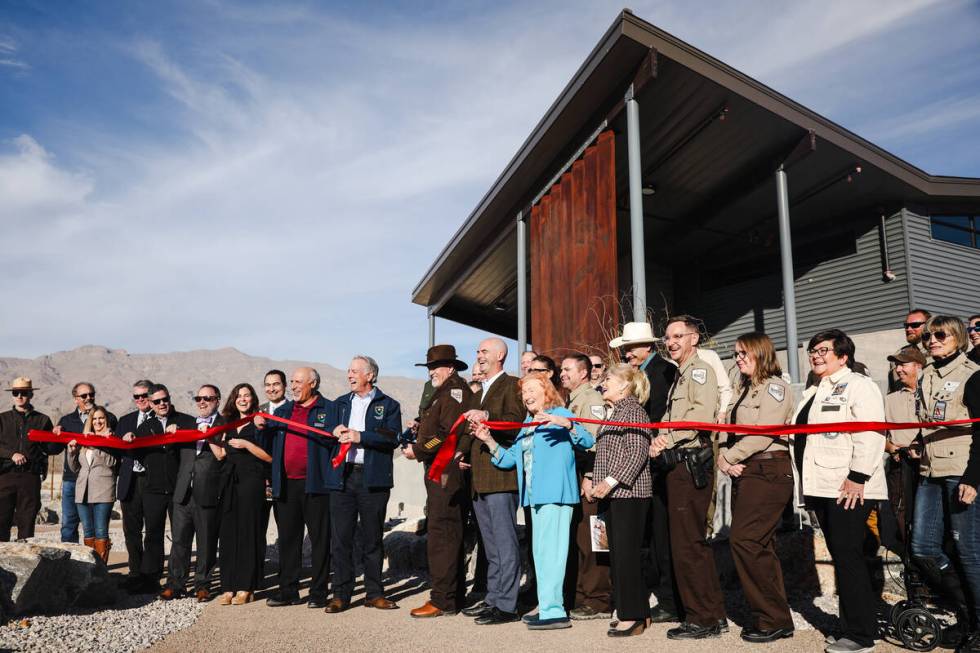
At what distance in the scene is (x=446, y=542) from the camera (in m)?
5.97

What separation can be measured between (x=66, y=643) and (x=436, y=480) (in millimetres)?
2747

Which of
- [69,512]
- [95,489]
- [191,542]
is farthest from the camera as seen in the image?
[69,512]

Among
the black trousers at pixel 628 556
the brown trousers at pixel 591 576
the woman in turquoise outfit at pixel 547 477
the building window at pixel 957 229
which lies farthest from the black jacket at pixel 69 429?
the building window at pixel 957 229

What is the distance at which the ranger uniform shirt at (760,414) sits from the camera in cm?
466

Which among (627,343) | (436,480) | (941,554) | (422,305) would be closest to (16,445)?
(436,480)

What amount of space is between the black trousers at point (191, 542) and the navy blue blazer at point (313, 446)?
28.1 inches

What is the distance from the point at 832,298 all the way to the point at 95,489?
1350 centimetres

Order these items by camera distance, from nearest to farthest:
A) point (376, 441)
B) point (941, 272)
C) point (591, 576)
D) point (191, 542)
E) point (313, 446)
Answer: point (591, 576), point (376, 441), point (313, 446), point (191, 542), point (941, 272)

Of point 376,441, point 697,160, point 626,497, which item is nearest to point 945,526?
point 626,497

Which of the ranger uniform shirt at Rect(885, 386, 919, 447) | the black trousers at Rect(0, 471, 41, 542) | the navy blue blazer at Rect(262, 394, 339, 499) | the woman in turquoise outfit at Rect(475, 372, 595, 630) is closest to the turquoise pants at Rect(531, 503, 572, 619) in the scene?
the woman in turquoise outfit at Rect(475, 372, 595, 630)

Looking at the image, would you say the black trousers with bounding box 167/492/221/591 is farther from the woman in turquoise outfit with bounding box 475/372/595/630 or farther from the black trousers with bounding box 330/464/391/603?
the woman in turquoise outfit with bounding box 475/372/595/630

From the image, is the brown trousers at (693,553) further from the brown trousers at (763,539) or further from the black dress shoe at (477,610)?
the black dress shoe at (477,610)

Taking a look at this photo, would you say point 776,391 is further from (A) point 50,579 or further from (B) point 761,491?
(A) point 50,579

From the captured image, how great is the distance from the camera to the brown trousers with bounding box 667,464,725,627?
190 inches
